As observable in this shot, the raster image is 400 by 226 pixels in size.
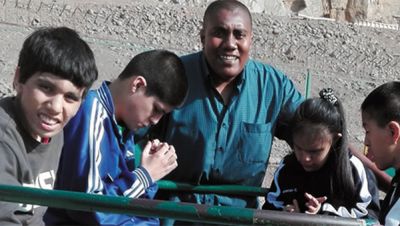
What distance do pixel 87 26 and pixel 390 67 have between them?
19.2 feet

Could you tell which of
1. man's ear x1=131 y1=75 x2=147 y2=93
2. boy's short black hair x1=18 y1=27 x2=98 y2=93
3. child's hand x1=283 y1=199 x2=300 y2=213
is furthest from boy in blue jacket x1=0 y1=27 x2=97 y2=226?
child's hand x1=283 y1=199 x2=300 y2=213

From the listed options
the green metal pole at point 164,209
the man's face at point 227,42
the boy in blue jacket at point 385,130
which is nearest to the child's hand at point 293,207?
the boy in blue jacket at point 385,130

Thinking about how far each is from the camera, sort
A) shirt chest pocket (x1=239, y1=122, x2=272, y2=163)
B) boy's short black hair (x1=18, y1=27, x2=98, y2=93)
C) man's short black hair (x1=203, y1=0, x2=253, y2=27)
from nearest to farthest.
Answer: boy's short black hair (x1=18, y1=27, x2=98, y2=93) → shirt chest pocket (x1=239, y1=122, x2=272, y2=163) → man's short black hair (x1=203, y1=0, x2=253, y2=27)

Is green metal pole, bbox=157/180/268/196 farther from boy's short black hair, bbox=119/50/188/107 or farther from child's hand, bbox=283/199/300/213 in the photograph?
boy's short black hair, bbox=119/50/188/107

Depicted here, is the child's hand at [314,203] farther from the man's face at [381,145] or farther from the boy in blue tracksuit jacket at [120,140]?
the boy in blue tracksuit jacket at [120,140]

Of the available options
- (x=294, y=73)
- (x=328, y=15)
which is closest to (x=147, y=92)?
(x=294, y=73)

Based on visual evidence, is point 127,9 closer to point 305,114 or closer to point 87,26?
point 87,26

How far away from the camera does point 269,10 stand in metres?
23.5

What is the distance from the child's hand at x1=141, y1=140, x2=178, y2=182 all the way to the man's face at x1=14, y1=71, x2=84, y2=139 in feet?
2.02

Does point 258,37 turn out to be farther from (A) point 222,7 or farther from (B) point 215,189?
(B) point 215,189

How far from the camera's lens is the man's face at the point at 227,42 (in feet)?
13.8

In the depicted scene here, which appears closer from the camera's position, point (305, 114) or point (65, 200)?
point (65, 200)

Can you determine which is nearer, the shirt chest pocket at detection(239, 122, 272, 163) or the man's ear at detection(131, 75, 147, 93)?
the man's ear at detection(131, 75, 147, 93)

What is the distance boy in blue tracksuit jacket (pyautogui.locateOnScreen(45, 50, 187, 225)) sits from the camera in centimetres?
330
